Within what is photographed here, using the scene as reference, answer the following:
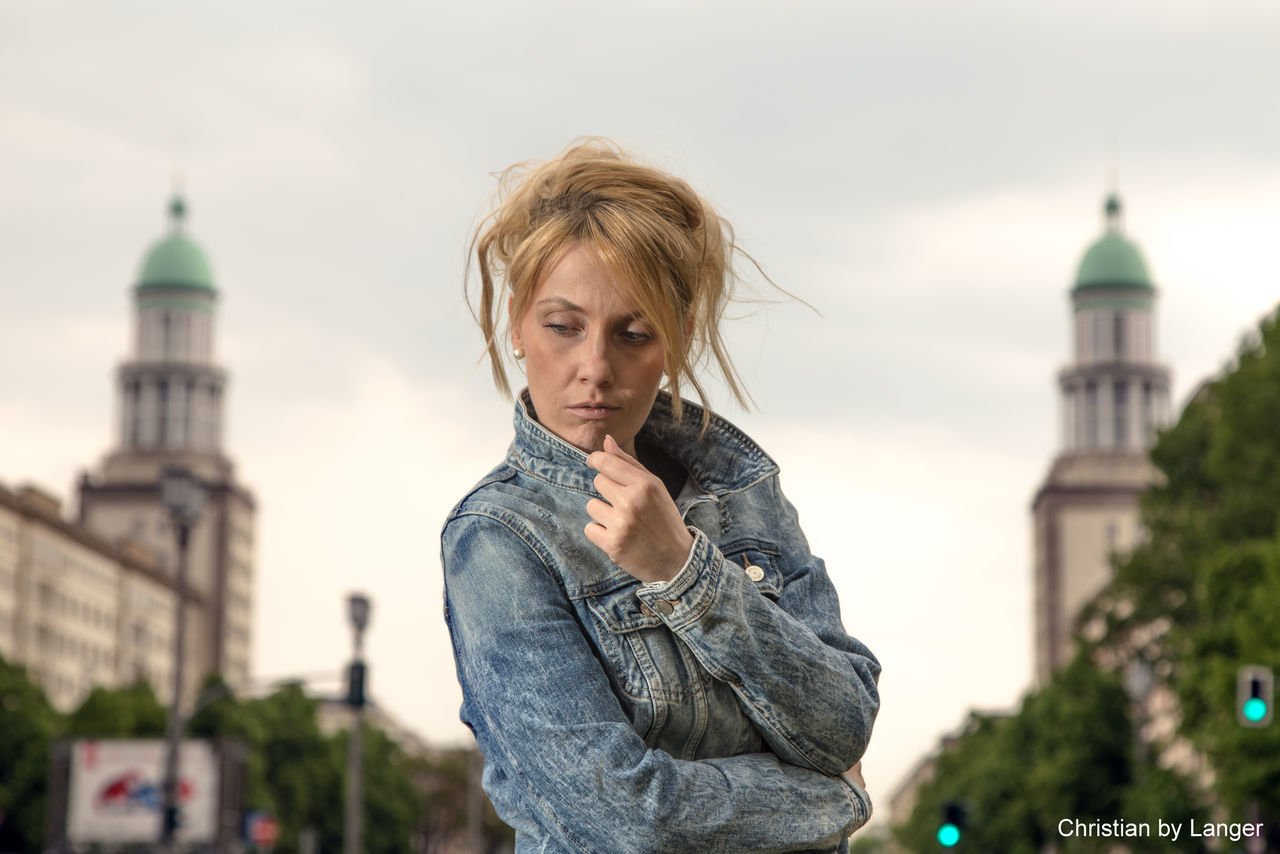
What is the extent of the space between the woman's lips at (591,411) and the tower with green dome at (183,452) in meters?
157

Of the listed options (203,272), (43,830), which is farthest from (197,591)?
(43,830)

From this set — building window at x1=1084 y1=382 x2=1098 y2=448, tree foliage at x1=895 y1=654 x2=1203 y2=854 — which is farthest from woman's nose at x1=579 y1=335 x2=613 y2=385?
building window at x1=1084 y1=382 x2=1098 y2=448

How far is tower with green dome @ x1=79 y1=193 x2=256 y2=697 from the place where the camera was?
163m

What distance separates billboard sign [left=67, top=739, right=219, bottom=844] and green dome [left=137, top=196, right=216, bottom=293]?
102 metres

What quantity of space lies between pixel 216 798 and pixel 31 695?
7601 mm

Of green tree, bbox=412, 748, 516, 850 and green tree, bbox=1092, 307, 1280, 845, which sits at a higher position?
green tree, bbox=412, 748, 516, 850

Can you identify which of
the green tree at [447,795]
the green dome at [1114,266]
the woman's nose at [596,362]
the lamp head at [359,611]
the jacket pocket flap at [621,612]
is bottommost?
the jacket pocket flap at [621,612]

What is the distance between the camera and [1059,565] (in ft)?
495

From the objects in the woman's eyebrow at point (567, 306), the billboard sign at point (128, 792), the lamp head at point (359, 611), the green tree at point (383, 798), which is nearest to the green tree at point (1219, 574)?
the lamp head at point (359, 611)

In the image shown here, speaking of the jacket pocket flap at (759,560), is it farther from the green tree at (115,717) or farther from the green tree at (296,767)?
the green tree at (296,767)

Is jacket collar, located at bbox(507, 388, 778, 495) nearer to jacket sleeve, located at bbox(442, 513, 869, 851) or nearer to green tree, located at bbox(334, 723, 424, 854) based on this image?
jacket sleeve, located at bbox(442, 513, 869, 851)

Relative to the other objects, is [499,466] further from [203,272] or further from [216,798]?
[203,272]

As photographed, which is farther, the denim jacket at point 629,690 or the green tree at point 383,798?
the green tree at point 383,798

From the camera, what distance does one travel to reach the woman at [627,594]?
270 cm
